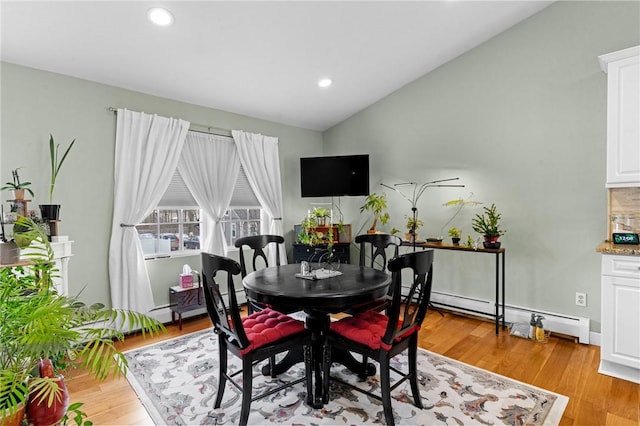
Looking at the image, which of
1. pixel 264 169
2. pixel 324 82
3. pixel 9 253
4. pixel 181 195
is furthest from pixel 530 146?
pixel 9 253

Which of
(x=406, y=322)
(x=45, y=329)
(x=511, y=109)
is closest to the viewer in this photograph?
(x=45, y=329)

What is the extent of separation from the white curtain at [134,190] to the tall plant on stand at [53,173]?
0.45 metres

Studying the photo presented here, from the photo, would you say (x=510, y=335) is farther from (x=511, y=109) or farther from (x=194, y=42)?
(x=194, y=42)

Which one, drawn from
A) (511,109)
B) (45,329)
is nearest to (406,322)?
(45,329)

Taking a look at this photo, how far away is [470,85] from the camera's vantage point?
3.88m

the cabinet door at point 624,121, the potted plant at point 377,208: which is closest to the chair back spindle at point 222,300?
the potted plant at point 377,208

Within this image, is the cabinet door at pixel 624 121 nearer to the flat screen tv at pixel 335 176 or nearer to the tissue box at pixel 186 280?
the flat screen tv at pixel 335 176

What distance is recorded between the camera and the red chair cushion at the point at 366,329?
1990mm

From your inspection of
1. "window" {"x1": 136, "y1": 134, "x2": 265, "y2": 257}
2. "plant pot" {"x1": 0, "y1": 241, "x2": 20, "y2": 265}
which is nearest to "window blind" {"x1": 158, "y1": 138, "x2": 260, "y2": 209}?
"window" {"x1": 136, "y1": 134, "x2": 265, "y2": 257}

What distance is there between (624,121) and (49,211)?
474 cm

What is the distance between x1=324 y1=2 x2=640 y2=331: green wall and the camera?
3088 mm

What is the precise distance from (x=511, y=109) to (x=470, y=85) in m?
0.57

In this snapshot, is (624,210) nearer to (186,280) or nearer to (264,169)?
(264,169)

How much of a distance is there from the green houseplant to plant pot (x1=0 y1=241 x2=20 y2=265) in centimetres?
38
